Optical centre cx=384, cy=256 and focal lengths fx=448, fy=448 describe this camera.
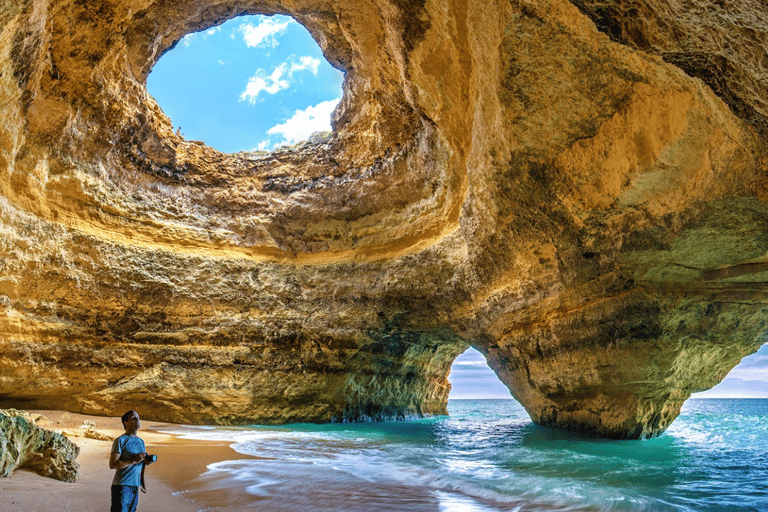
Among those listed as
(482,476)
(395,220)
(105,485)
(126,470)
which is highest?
(395,220)

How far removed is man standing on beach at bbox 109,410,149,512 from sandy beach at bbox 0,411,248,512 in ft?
1.23

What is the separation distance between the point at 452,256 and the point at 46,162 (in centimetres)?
728

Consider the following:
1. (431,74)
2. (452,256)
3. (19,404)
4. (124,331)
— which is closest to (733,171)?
(431,74)

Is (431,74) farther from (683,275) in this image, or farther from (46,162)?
(46,162)

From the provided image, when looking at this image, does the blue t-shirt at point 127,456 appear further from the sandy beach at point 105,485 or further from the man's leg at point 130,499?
the sandy beach at point 105,485

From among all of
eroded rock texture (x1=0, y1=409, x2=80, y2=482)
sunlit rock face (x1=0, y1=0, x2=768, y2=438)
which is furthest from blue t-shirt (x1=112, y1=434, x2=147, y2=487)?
sunlit rock face (x1=0, y1=0, x2=768, y2=438)

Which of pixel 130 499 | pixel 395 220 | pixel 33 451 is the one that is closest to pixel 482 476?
pixel 130 499

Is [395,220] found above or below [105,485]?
above

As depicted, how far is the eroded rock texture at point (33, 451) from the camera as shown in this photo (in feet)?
9.57

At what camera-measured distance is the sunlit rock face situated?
14.5ft

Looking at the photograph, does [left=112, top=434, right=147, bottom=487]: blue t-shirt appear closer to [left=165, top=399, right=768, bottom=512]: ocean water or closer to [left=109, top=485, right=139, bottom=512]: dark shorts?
[left=109, top=485, right=139, bottom=512]: dark shorts

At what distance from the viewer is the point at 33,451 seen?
3.13 meters

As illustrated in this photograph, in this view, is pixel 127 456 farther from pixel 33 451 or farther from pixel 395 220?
pixel 395 220

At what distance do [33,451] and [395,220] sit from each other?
294 inches
